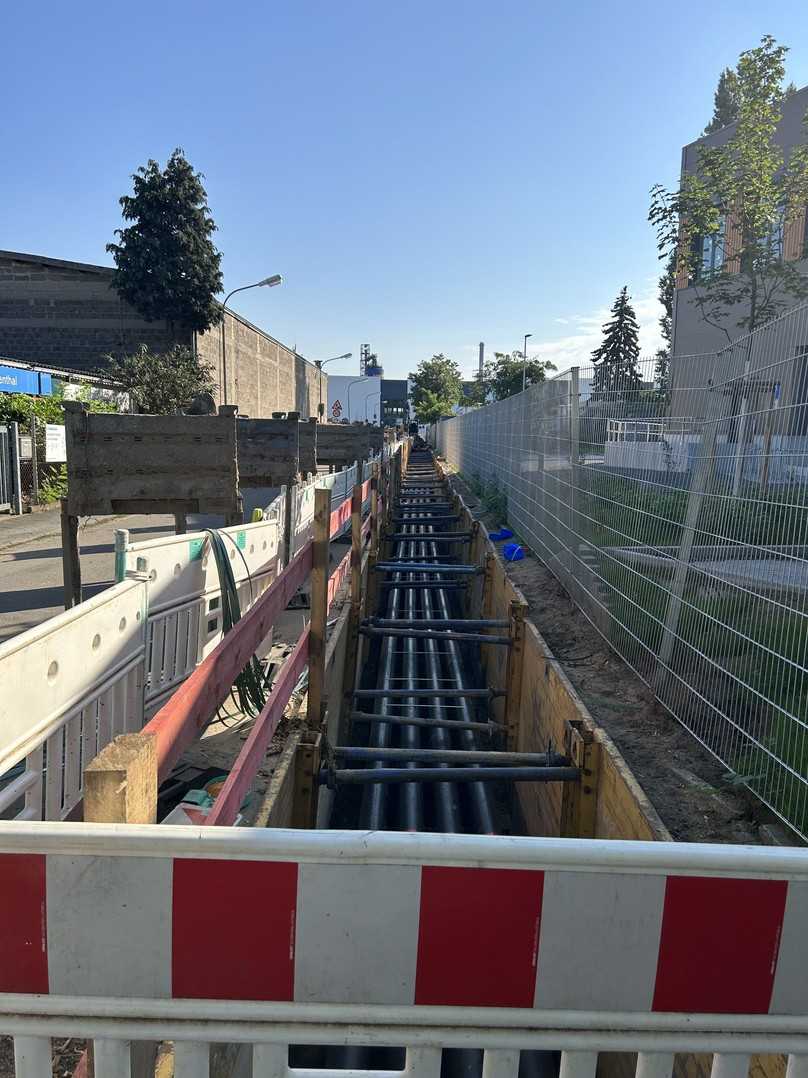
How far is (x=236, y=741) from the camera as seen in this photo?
4.90 m

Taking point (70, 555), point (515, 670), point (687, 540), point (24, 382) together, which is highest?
point (24, 382)

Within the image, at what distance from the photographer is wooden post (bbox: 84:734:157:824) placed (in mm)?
1463

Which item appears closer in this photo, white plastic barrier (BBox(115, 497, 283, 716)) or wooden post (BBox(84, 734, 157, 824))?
wooden post (BBox(84, 734, 157, 824))

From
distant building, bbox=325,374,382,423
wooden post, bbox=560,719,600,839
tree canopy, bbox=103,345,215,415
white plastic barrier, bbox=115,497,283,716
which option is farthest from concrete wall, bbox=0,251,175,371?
distant building, bbox=325,374,382,423

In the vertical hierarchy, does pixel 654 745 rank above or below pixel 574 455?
below

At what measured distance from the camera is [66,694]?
10.0 feet

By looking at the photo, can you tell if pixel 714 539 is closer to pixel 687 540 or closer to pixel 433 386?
pixel 687 540

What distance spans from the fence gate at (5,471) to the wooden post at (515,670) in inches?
505

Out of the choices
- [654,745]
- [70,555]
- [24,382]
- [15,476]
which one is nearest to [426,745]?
[654,745]

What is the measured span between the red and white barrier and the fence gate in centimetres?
1550

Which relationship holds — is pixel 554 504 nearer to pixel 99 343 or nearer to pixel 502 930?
pixel 502 930

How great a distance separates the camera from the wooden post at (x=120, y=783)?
4.80ft

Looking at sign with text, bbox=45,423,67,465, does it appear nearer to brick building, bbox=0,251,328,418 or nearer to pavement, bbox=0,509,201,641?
pavement, bbox=0,509,201,641

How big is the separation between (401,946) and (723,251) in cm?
1893
